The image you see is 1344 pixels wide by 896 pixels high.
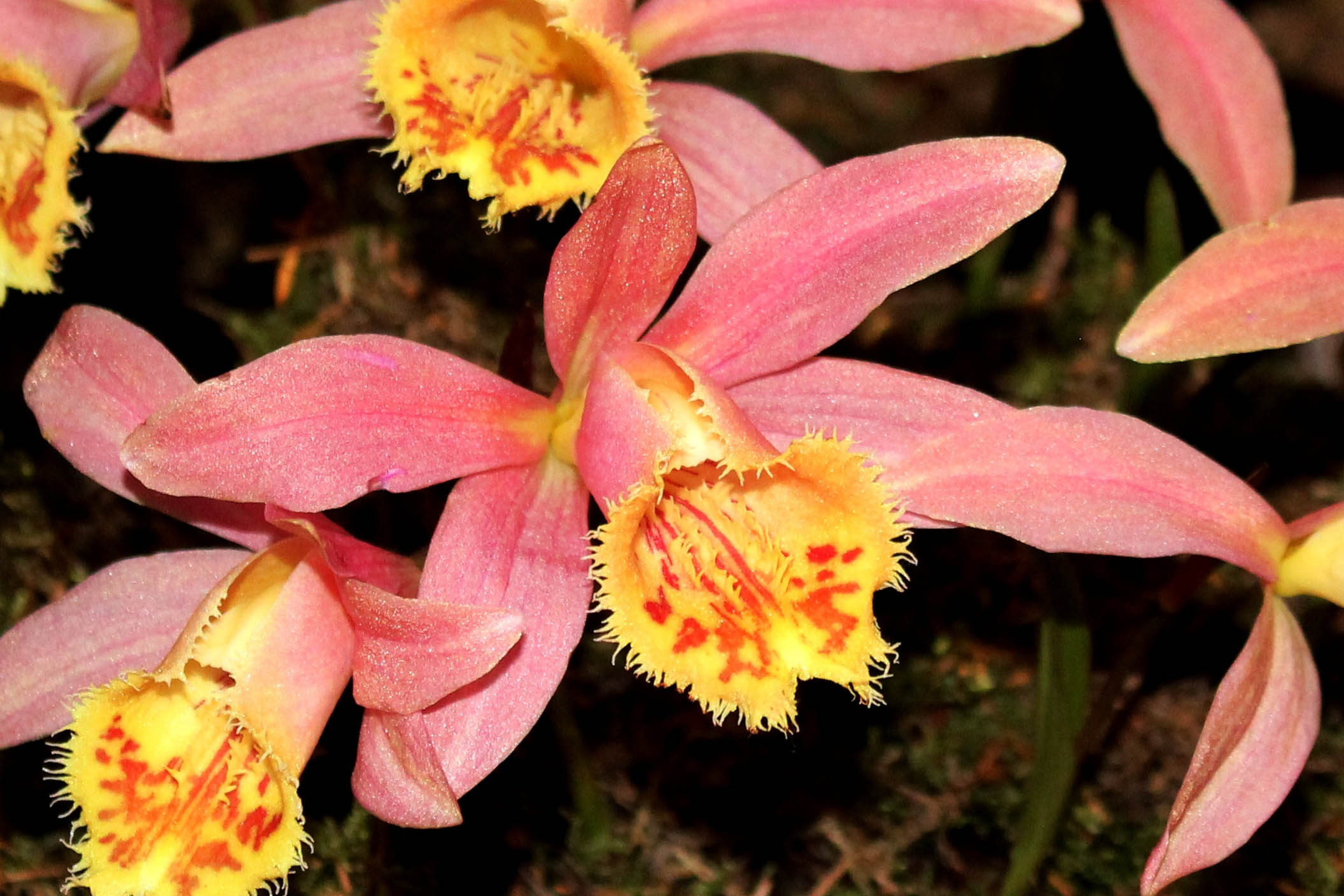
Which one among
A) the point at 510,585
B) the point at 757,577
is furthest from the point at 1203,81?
the point at 510,585

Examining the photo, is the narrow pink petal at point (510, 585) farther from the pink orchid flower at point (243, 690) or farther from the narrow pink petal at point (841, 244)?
the narrow pink petal at point (841, 244)

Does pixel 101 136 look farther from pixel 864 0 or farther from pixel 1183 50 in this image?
pixel 1183 50

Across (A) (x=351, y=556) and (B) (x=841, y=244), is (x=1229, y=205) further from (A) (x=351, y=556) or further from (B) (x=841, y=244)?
(A) (x=351, y=556)

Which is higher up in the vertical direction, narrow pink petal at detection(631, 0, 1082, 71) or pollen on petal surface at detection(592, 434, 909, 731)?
narrow pink petal at detection(631, 0, 1082, 71)

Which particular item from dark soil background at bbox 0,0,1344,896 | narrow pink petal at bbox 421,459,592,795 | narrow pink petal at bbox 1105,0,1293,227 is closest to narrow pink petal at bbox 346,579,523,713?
narrow pink petal at bbox 421,459,592,795

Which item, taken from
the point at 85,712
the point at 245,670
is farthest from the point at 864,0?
the point at 85,712

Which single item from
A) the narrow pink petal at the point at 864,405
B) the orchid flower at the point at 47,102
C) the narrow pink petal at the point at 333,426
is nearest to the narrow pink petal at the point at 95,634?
the narrow pink petal at the point at 333,426

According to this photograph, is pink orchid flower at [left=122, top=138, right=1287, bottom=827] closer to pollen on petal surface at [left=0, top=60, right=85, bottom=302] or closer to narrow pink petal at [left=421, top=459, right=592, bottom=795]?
narrow pink petal at [left=421, top=459, right=592, bottom=795]
